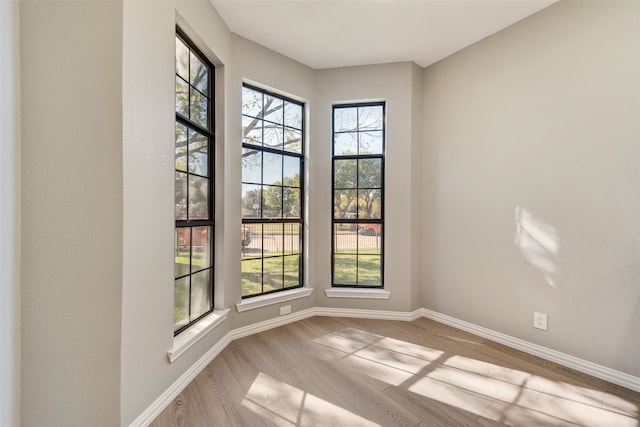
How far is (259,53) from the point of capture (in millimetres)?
3049

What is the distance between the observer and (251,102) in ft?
10.1

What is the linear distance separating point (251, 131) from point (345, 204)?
134 centimetres

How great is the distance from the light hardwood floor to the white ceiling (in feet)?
9.57

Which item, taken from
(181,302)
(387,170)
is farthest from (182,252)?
(387,170)

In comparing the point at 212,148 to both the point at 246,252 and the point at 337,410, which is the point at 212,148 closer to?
the point at 246,252

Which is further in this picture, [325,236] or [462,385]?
[325,236]

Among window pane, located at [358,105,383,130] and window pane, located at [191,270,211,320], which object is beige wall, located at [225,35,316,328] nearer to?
window pane, located at [191,270,211,320]

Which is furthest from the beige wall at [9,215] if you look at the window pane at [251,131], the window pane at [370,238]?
the window pane at [370,238]

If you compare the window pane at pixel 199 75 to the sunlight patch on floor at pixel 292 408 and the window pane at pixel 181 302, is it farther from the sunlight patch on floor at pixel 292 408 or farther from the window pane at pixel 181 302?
the sunlight patch on floor at pixel 292 408

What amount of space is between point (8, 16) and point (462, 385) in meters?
3.28

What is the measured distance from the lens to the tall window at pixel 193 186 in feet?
7.25

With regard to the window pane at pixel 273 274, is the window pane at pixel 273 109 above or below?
above

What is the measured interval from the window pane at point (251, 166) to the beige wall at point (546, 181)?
1.96 m

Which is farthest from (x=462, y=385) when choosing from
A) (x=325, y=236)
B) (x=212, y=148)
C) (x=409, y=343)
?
(x=212, y=148)
